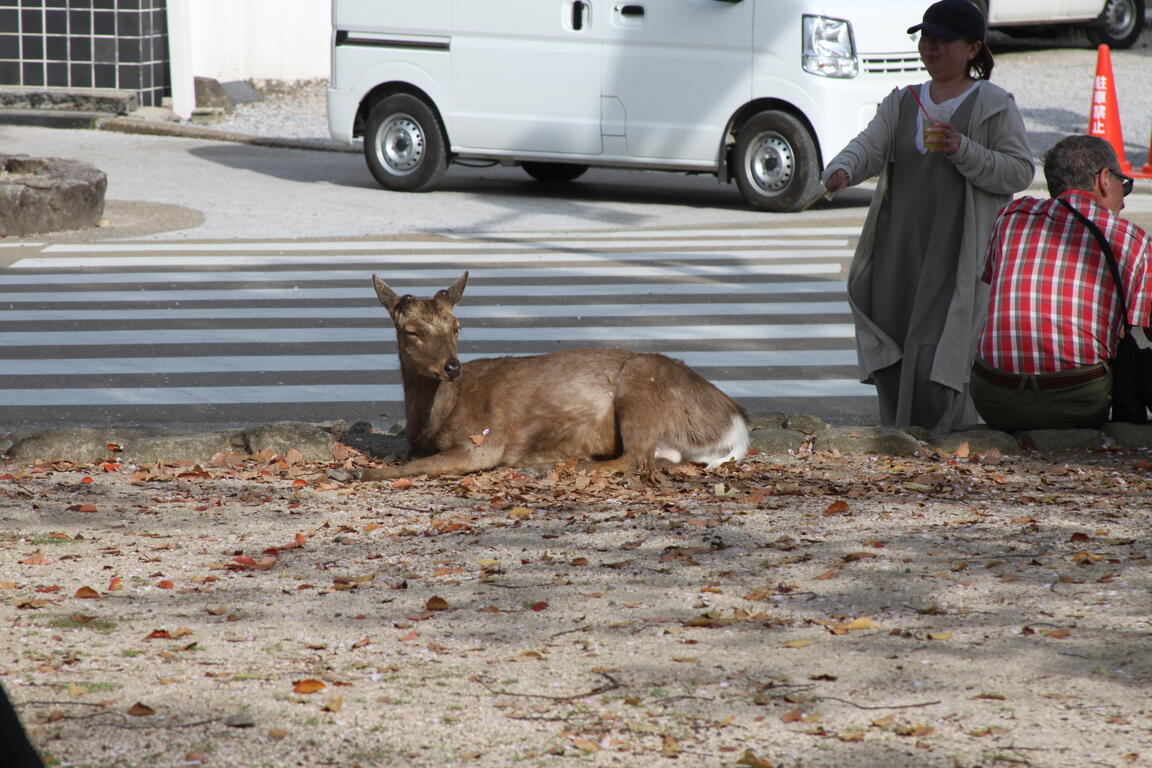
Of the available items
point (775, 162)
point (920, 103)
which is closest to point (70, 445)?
point (920, 103)

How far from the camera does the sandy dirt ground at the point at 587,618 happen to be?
3340 millimetres

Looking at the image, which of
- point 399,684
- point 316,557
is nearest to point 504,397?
point 316,557

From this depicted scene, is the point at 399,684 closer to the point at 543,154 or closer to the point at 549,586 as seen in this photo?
the point at 549,586

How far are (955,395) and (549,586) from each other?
2.99 metres

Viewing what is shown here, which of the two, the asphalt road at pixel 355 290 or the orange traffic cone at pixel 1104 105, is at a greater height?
the orange traffic cone at pixel 1104 105

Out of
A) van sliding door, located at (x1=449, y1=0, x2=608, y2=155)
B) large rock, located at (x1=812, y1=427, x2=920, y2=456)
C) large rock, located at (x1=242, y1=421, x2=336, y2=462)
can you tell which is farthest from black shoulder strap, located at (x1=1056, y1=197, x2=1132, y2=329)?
van sliding door, located at (x1=449, y1=0, x2=608, y2=155)

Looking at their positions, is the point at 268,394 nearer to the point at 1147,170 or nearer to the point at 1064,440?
the point at 1064,440

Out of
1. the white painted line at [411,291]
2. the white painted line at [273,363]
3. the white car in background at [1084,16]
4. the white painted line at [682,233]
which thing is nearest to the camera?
the white painted line at [273,363]

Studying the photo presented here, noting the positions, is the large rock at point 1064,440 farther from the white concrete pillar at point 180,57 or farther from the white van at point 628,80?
the white concrete pillar at point 180,57

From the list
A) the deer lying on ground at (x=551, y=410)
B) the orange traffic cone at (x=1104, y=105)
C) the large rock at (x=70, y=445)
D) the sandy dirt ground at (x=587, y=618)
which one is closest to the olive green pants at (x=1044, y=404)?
the sandy dirt ground at (x=587, y=618)

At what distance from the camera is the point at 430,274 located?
1146 cm

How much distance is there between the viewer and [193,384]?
829cm

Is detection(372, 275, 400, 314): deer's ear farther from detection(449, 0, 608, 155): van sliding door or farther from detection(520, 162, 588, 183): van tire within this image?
detection(520, 162, 588, 183): van tire

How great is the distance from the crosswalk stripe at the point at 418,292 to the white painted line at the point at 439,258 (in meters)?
0.75
